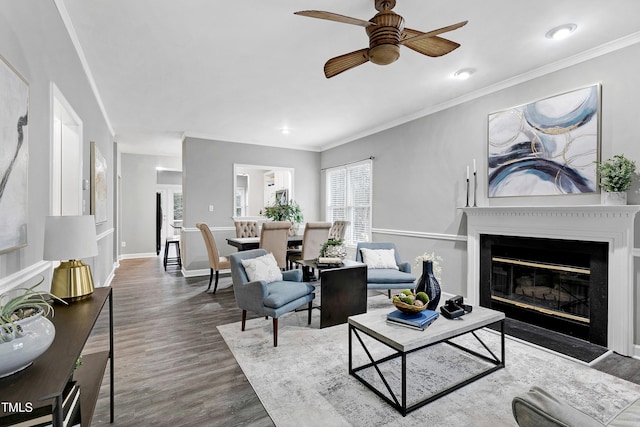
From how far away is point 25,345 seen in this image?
2.94ft

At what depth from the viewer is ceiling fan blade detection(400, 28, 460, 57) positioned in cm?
208

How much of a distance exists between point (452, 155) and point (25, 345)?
434 centimetres

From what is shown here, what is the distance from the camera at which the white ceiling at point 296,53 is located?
230 centimetres

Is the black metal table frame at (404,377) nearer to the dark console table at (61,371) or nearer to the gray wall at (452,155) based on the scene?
the gray wall at (452,155)

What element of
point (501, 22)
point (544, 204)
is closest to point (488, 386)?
point (544, 204)

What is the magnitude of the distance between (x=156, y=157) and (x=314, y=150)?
14.2ft

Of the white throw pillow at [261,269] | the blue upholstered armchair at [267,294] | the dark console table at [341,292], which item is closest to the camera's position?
the blue upholstered armchair at [267,294]

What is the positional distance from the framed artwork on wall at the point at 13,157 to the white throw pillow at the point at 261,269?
180cm

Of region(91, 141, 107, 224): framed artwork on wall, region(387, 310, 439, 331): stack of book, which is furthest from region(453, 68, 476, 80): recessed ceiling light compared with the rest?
region(91, 141, 107, 224): framed artwork on wall

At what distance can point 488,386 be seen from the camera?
2.20m

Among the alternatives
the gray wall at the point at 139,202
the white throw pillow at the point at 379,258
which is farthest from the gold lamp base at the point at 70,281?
the gray wall at the point at 139,202

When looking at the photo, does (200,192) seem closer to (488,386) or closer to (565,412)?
(488,386)

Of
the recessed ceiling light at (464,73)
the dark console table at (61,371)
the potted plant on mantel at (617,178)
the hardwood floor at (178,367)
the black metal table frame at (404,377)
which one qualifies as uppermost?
the recessed ceiling light at (464,73)

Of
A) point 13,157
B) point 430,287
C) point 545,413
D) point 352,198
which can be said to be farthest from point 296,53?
point 352,198
